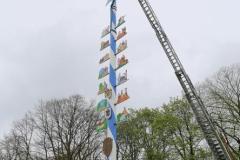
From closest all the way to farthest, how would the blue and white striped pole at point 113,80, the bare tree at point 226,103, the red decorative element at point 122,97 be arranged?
1. the blue and white striped pole at point 113,80
2. the red decorative element at point 122,97
3. the bare tree at point 226,103

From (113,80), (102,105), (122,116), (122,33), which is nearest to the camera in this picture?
(122,116)

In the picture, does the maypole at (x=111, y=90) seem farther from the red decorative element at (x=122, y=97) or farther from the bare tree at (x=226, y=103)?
the bare tree at (x=226, y=103)

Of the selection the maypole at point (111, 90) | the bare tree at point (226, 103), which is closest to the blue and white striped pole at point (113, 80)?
the maypole at point (111, 90)

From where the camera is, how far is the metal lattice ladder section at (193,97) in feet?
61.4

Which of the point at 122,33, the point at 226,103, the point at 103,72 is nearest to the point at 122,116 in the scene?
the point at 103,72

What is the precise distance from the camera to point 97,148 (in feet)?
142

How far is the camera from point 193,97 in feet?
65.9

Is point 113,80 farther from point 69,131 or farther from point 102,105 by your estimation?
point 69,131

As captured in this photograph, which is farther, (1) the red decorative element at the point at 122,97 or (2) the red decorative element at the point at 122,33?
(2) the red decorative element at the point at 122,33

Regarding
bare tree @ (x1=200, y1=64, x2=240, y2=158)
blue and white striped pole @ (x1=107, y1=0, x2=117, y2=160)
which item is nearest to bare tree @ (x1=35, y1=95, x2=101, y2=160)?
Result: bare tree @ (x1=200, y1=64, x2=240, y2=158)

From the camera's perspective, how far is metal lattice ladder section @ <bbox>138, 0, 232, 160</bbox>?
18719mm

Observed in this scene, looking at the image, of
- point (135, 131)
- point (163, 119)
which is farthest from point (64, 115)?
point (163, 119)

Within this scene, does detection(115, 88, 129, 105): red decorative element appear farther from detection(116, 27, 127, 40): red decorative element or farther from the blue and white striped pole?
detection(116, 27, 127, 40): red decorative element

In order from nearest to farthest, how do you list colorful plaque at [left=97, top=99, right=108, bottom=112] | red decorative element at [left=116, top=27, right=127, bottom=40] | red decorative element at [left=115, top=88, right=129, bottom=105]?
red decorative element at [left=115, top=88, right=129, bottom=105] → colorful plaque at [left=97, top=99, right=108, bottom=112] → red decorative element at [left=116, top=27, right=127, bottom=40]
